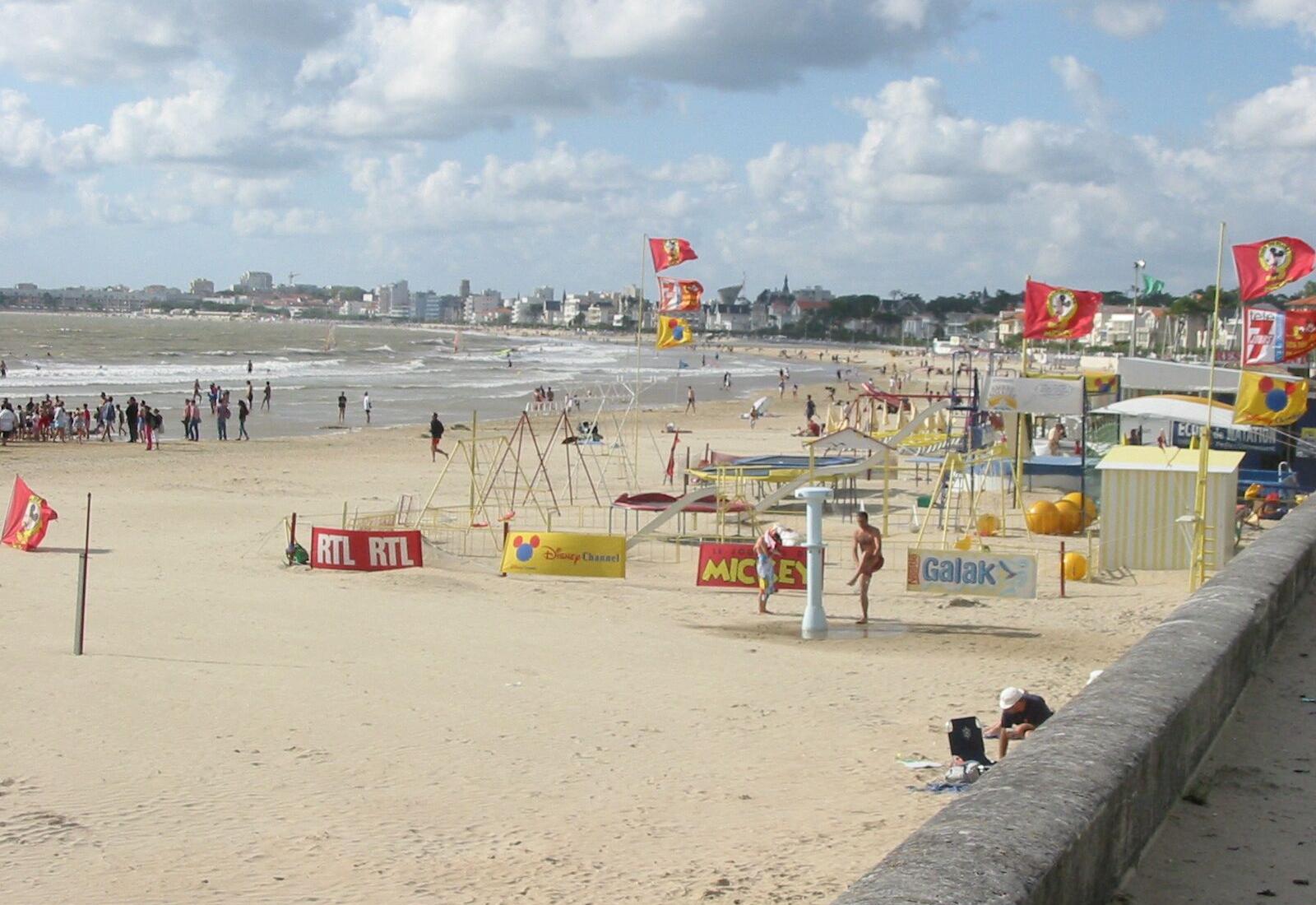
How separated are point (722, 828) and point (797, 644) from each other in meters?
6.00

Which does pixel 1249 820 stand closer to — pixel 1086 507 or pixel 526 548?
pixel 526 548

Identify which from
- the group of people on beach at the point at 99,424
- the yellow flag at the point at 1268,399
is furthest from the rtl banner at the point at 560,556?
the group of people on beach at the point at 99,424

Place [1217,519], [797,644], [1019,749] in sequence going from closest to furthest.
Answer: [1019,749]
[797,644]
[1217,519]

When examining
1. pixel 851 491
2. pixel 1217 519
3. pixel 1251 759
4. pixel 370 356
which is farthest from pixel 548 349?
pixel 1251 759

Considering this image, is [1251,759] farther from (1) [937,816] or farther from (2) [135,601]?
(2) [135,601]

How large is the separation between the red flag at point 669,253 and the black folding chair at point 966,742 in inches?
745

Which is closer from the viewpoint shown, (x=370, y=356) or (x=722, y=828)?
(x=722, y=828)

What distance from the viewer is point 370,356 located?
375ft

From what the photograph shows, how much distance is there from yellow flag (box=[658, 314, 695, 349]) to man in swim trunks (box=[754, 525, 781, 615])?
11.0 m

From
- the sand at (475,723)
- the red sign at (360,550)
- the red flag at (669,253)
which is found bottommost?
the sand at (475,723)

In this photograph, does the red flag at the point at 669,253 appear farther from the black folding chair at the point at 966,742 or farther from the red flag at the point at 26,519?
the black folding chair at the point at 966,742

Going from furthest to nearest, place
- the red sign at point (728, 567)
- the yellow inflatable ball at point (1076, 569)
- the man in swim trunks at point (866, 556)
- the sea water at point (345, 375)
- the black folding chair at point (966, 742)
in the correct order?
the sea water at point (345, 375)
the yellow inflatable ball at point (1076, 569)
the red sign at point (728, 567)
the man in swim trunks at point (866, 556)
the black folding chair at point (966, 742)

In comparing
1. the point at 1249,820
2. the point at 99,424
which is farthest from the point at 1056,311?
the point at 99,424

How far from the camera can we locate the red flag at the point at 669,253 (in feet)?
88.3
